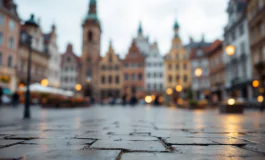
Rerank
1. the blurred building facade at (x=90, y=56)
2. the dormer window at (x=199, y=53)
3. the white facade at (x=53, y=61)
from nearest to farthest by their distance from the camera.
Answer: the white facade at (x=53, y=61), the dormer window at (x=199, y=53), the blurred building facade at (x=90, y=56)

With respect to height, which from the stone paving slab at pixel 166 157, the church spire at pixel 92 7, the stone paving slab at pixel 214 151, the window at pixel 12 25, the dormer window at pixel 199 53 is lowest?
the stone paving slab at pixel 214 151

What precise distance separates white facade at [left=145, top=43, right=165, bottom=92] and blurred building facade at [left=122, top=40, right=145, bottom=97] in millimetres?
1137

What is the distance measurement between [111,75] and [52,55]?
559 inches

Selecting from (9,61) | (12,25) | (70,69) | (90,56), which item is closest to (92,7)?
(90,56)

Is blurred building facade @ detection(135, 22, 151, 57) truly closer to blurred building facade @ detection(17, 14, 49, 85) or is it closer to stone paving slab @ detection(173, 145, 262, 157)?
blurred building facade @ detection(17, 14, 49, 85)

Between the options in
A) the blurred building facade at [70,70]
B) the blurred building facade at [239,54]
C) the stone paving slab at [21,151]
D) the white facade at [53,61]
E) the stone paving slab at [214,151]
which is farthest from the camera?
the blurred building facade at [70,70]

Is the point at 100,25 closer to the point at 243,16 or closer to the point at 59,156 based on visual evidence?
the point at 243,16

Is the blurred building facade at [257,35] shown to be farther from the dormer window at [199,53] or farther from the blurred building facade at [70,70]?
the blurred building facade at [70,70]

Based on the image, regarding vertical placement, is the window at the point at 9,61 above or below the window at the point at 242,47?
below

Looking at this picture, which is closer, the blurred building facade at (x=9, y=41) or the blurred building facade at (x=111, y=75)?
the blurred building facade at (x=9, y=41)

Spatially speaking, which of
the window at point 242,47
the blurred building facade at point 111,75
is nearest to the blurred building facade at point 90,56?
the blurred building facade at point 111,75

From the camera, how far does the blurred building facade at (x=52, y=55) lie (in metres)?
45.0

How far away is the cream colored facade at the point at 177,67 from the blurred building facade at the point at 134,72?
5.65m

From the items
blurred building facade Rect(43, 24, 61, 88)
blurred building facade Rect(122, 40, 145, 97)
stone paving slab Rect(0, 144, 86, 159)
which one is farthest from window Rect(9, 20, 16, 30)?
stone paving slab Rect(0, 144, 86, 159)
